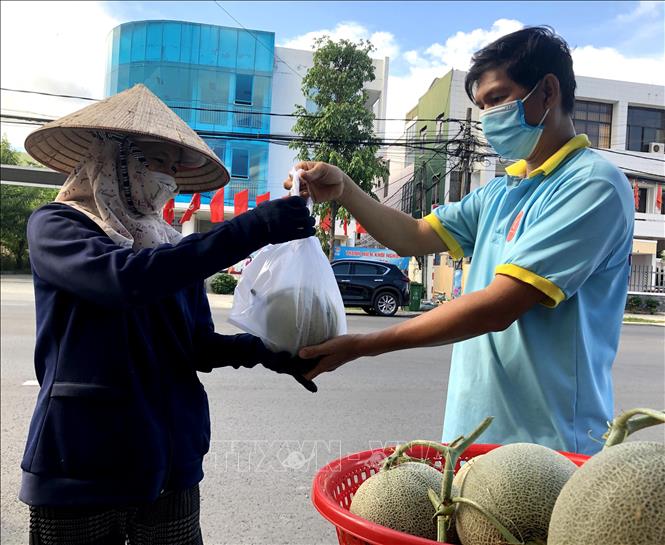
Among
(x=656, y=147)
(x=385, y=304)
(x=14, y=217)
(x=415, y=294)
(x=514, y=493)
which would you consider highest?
(x=656, y=147)

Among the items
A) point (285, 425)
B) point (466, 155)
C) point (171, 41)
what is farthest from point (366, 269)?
point (171, 41)

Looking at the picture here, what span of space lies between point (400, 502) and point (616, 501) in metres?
0.33

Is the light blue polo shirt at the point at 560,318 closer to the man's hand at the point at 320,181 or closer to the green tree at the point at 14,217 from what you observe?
the man's hand at the point at 320,181

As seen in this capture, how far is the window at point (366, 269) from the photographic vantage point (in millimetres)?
12516

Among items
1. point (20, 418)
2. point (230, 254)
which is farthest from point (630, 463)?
point (20, 418)

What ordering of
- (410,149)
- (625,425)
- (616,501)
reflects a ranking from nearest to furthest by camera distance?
1. (616,501)
2. (625,425)
3. (410,149)

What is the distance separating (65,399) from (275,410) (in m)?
3.67

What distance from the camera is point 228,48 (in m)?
20.9

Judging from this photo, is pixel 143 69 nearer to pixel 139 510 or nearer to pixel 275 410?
pixel 275 410

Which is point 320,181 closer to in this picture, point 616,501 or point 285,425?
point 616,501

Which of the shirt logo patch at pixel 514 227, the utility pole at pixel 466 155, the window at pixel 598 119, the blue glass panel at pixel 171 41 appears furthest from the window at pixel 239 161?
the shirt logo patch at pixel 514 227

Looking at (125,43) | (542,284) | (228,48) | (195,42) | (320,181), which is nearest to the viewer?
(542,284)

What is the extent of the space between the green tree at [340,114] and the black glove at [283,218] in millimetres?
11709

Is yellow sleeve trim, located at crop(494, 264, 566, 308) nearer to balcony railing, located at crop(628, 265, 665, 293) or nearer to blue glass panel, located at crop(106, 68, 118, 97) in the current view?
balcony railing, located at crop(628, 265, 665, 293)
